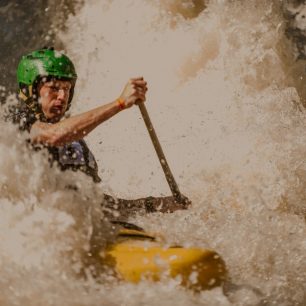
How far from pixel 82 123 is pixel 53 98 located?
703mm

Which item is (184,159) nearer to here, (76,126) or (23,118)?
(23,118)

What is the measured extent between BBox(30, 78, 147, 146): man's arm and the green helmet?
0.47 m

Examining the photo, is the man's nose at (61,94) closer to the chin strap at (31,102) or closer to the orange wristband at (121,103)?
the chin strap at (31,102)

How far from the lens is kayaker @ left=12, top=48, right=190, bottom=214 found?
2.80m

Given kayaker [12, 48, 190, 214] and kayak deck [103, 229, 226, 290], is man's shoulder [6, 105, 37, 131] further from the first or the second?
kayak deck [103, 229, 226, 290]

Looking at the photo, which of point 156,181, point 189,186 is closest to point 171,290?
point 189,186

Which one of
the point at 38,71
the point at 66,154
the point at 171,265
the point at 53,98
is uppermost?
the point at 38,71

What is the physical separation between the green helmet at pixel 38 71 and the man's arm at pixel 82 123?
0.47m

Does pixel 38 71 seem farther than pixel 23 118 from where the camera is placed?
Yes

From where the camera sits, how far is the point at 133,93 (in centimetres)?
287

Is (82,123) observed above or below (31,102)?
below

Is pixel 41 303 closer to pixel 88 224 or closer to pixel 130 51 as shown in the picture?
pixel 88 224

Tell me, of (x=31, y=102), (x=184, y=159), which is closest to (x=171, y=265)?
(x=31, y=102)

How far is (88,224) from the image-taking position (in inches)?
113
